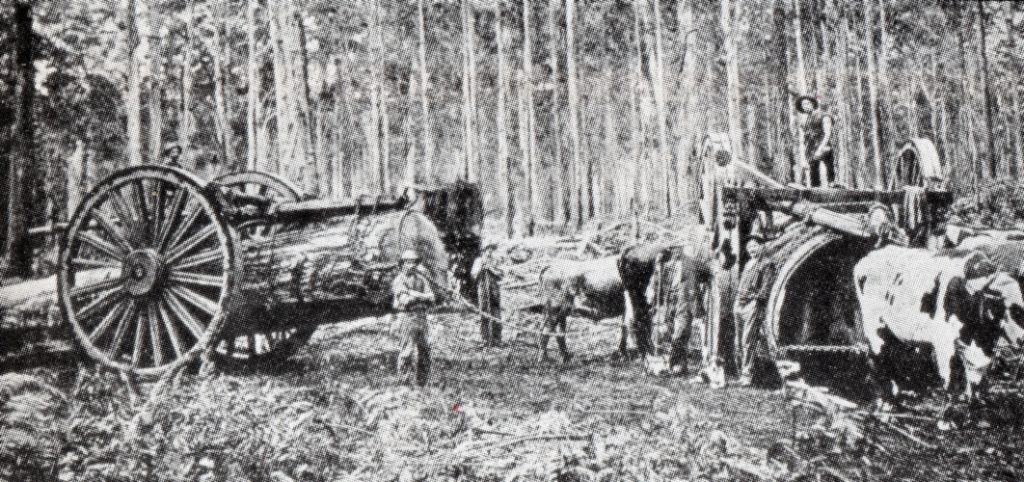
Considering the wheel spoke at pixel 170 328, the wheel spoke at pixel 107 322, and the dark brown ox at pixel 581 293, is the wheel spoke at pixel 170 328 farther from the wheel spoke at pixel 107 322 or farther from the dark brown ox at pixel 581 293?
the dark brown ox at pixel 581 293

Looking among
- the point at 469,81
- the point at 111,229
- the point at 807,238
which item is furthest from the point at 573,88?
the point at 111,229

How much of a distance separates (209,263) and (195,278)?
215 mm

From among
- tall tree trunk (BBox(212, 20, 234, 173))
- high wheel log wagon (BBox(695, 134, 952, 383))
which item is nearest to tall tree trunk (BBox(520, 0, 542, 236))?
tall tree trunk (BBox(212, 20, 234, 173))

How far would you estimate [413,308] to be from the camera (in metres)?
6.83

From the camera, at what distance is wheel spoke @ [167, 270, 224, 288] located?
634cm

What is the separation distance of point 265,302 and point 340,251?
35.3 inches

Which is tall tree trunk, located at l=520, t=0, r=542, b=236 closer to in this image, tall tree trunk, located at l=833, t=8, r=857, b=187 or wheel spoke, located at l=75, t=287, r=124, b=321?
tall tree trunk, located at l=833, t=8, r=857, b=187

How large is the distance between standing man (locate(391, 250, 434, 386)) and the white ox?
4.40 metres

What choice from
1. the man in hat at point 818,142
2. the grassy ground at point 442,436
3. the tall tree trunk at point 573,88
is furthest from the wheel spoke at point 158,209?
the tall tree trunk at point 573,88

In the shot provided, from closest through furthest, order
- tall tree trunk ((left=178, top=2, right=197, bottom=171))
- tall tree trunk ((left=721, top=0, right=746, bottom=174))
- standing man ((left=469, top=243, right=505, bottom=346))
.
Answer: standing man ((left=469, top=243, right=505, bottom=346))
tall tree trunk ((left=721, top=0, right=746, bottom=174))
tall tree trunk ((left=178, top=2, right=197, bottom=171))

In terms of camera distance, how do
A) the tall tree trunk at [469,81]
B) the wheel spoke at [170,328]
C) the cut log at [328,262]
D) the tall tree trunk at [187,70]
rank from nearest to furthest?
1. the wheel spoke at [170,328]
2. the cut log at [328,262]
3. the tall tree trunk at [187,70]
4. the tall tree trunk at [469,81]

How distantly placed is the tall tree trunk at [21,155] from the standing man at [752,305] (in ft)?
22.1

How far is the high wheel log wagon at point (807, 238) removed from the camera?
6.73m

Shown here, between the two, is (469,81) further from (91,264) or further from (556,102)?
(91,264)
